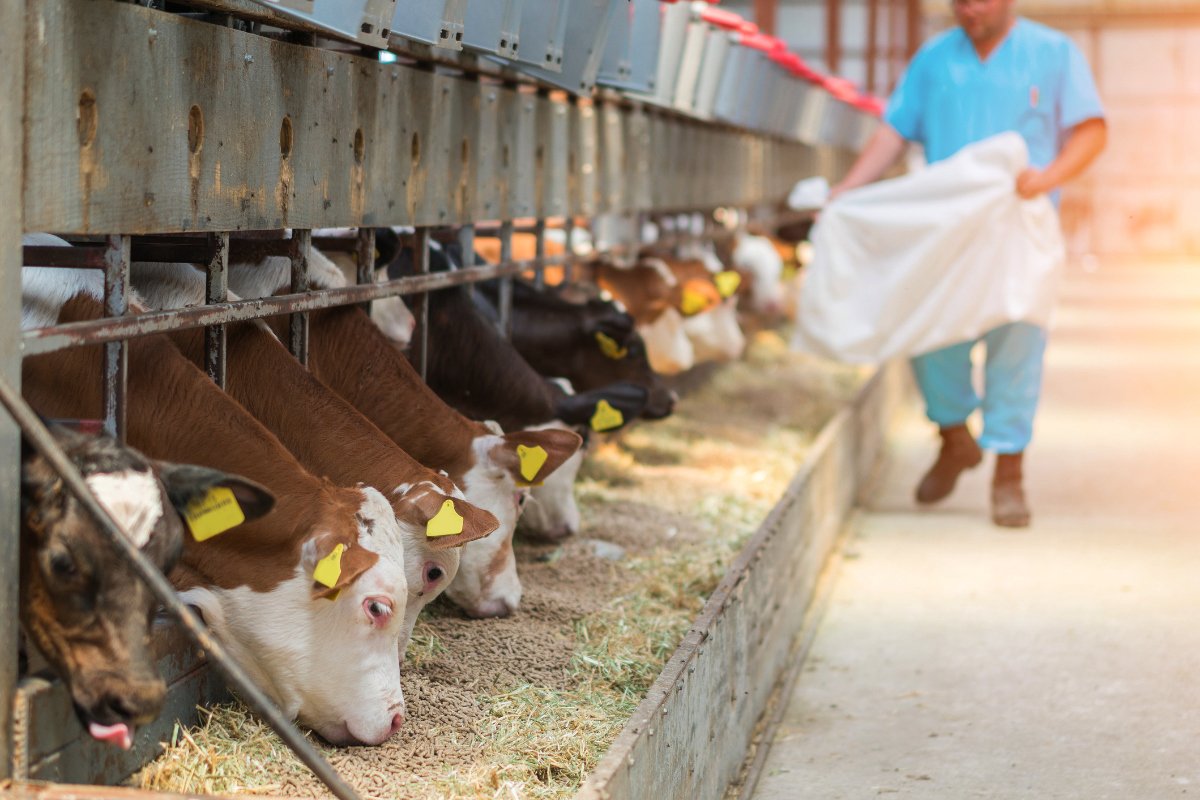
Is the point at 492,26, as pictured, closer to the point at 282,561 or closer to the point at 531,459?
the point at 531,459

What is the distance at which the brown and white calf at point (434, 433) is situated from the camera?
13.5 feet

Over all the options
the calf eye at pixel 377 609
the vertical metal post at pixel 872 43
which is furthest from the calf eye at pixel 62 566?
the vertical metal post at pixel 872 43

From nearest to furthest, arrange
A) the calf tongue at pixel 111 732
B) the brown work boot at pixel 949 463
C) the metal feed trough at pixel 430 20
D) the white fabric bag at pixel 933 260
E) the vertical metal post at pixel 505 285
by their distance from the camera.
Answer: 1. the calf tongue at pixel 111 732
2. the metal feed trough at pixel 430 20
3. the vertical metal post at pixel 505 285
4. the white fabric bag at pixel 933 260
5. the brown work boot at pixel 949 463

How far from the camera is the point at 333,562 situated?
3.02 meters

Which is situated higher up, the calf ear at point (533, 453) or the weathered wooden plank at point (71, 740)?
the calf ear at point (533, 453)

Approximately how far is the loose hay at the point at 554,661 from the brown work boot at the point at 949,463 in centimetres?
67

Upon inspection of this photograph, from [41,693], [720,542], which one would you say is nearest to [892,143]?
[720,542]

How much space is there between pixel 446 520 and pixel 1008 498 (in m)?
4.17

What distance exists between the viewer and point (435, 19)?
12.8 ft

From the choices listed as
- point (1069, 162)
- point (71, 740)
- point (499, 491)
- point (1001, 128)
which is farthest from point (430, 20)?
point (1001, 128)

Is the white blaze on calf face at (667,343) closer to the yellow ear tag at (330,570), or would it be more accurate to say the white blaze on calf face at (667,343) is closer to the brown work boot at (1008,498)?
the brown work boot at (1008,498)

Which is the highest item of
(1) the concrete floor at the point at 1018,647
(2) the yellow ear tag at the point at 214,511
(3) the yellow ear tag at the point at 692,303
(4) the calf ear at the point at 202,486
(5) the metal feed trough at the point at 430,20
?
(5) the metal feed trough at the point at 430,20

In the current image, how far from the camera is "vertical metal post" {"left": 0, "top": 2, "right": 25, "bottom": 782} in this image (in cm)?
256

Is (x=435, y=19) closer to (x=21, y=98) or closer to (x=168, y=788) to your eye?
(x=21, y=98)
